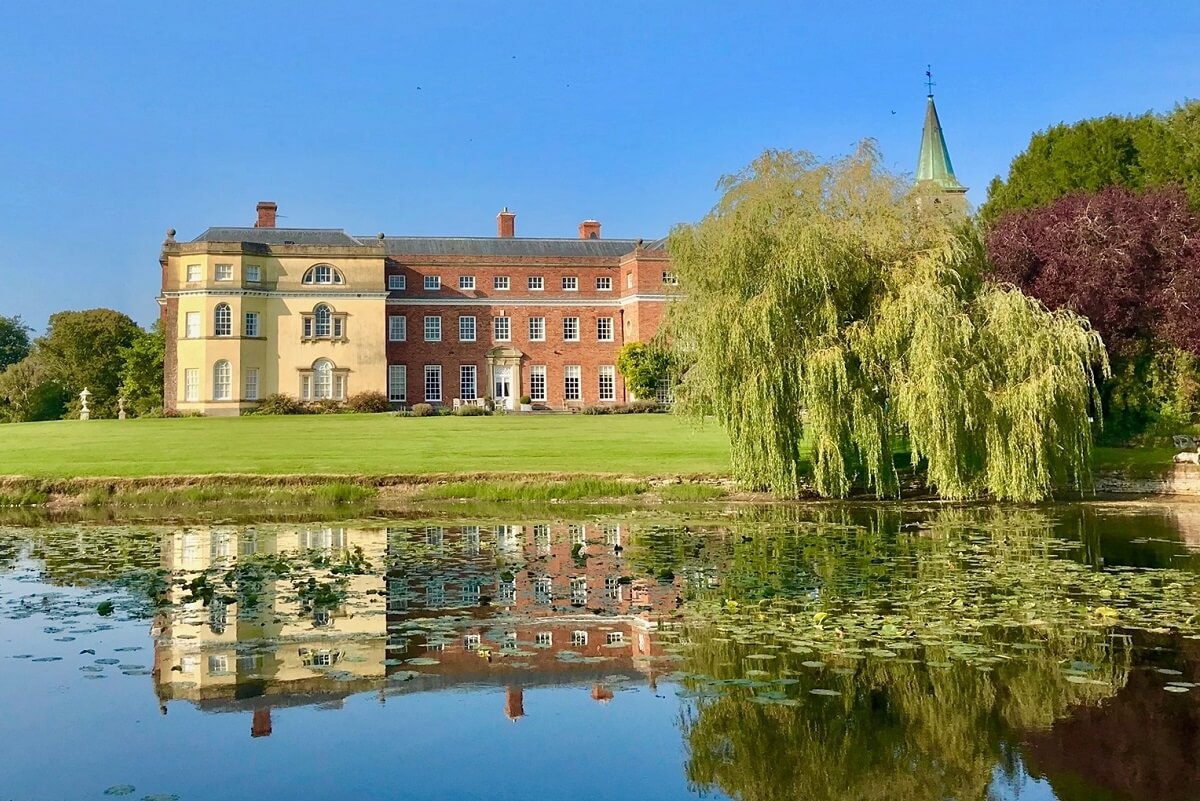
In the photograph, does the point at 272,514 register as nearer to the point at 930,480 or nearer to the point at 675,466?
the point at 675,466

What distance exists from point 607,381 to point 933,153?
21038mm

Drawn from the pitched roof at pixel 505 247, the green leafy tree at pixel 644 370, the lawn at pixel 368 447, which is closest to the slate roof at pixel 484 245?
the pitched roof at pixel 505 247

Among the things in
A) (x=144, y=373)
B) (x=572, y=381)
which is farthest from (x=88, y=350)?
(x=572, y=381)

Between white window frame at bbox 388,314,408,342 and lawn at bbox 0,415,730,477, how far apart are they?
14.3 metres

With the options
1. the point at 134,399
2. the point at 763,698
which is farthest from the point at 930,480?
the point at 134,399

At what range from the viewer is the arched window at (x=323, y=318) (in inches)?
1945

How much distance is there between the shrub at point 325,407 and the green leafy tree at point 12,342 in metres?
50.3

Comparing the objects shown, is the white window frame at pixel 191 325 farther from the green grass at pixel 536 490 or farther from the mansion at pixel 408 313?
the green grass at pixel 536 490

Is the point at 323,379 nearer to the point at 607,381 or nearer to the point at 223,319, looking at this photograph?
the point at 223,319

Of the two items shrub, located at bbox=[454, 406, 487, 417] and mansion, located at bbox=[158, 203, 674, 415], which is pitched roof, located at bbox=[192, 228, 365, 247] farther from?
shrub, located at bbox=[454, 406, 487, 417]

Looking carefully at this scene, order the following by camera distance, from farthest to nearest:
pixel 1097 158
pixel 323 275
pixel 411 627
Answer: pixel 323 275 → pixel 1097 158 → pixel 411 627

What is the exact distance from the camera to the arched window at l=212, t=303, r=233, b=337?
156 feet

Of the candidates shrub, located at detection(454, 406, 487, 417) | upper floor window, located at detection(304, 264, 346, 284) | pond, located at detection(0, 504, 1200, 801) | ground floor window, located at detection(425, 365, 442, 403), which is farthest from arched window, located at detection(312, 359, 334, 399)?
pond, located at detection(0, 504, 1200, 801)

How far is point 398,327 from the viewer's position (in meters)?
52.9
